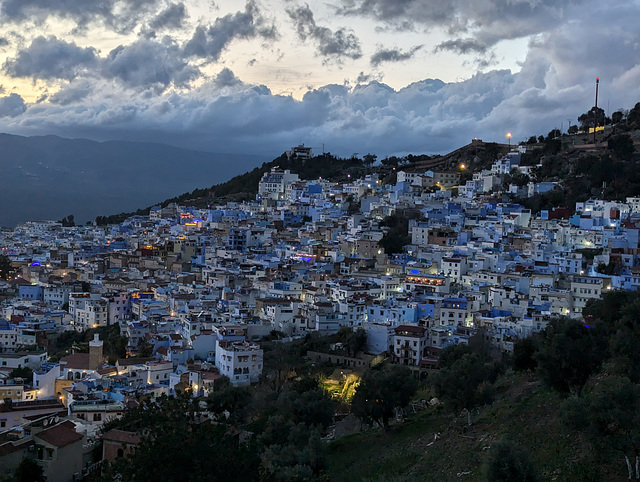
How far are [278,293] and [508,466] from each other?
57.2 ft

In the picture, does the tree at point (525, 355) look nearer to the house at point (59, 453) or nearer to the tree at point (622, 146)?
the house at point (59, 453)

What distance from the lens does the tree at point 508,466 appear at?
8508 millimetres

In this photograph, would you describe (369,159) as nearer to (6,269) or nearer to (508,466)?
(6,269)

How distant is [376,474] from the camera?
12.1 meters

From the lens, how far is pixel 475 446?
38.7 feet

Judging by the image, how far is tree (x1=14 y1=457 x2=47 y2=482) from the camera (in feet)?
34.5

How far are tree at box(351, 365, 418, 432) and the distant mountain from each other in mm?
67755

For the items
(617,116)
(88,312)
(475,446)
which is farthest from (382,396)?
(617,116)

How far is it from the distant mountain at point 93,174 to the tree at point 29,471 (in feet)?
229

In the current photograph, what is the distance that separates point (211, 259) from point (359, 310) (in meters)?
11.3

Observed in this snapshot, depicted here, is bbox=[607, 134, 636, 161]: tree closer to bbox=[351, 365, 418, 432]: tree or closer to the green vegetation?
the green vegetation

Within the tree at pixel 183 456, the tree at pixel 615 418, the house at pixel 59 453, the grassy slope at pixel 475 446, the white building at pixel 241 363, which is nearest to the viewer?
the tree at pixel 183 456

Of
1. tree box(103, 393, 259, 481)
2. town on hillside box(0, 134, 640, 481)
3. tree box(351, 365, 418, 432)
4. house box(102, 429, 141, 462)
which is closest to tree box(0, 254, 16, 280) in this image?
town on hillside box(0, 134, 640, 481)

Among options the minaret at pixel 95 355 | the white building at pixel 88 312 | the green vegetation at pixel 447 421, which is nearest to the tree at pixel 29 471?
the green vegetation at pixel 447 421
